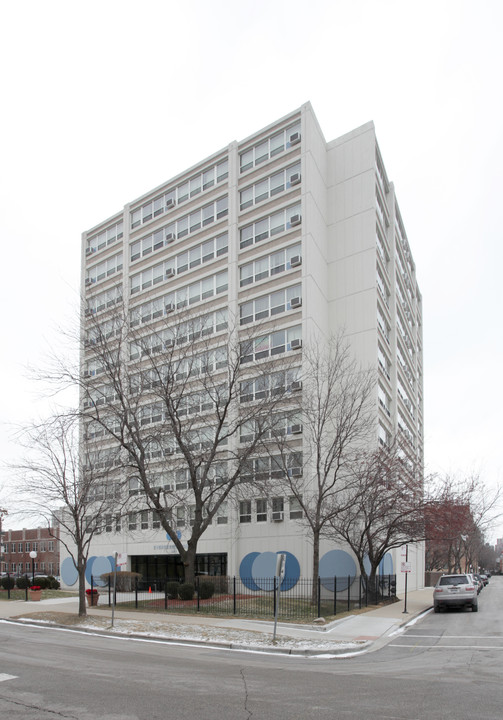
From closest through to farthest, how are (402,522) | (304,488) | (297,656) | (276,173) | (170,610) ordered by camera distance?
(297,656)
(170,610)
(402,522)
(304,488)
(276,173)

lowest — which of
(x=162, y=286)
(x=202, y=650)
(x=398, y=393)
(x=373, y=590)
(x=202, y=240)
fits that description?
(x=373, y=590)

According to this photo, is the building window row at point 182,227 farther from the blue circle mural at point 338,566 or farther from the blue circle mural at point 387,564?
the blue circle mural at point 387,564

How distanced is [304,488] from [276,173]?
2040cm

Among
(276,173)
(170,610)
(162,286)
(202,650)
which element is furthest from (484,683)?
(162,286)

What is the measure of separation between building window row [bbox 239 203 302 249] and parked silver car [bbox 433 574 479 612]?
22436mm

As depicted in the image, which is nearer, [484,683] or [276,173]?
[484,683]

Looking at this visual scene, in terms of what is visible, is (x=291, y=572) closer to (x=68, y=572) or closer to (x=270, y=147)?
(x=68, y=572)

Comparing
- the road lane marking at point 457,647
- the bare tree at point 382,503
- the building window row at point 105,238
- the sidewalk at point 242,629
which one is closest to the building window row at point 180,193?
the building window row at point 105,238

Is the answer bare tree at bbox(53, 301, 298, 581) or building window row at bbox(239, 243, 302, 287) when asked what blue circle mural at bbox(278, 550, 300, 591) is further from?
building window row at bbox(239, 243, 302, 287)

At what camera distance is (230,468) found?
1340 inches

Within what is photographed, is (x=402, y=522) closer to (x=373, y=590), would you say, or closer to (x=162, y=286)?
→ (x=373, y=590)

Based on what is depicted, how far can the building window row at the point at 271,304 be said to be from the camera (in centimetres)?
3769

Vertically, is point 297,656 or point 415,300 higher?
point 415,300

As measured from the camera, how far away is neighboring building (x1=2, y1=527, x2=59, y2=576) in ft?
299
